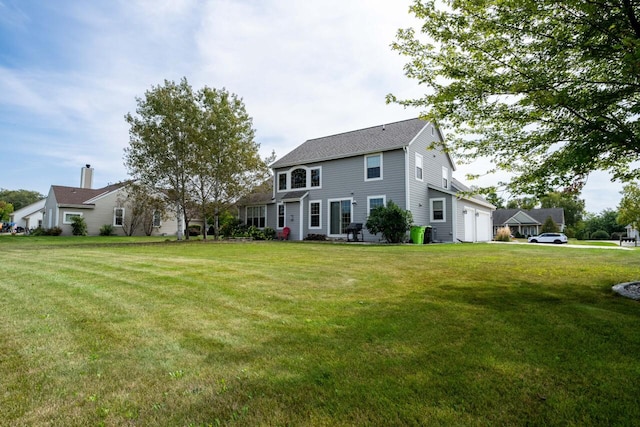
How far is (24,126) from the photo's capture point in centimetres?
2081

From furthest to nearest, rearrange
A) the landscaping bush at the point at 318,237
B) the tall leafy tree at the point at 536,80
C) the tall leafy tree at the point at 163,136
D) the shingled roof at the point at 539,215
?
the shingled roof at the point at 539,215 < the landscaping bush at the point at 318,237 < the tall leafy tree at the point at 163,136 < the tall leafy tree at the point at 536,80

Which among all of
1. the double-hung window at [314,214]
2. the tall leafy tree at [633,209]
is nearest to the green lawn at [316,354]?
the tall leafy tree at [633,209]

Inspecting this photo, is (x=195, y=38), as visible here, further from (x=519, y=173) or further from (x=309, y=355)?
(x=309, y=355)

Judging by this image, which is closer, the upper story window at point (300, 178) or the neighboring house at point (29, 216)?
the upper story window at point (300, 178)

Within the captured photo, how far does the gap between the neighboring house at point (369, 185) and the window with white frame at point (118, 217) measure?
48.8 feet

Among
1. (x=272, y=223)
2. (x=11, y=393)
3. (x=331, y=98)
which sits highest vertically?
(x=331, y=98)

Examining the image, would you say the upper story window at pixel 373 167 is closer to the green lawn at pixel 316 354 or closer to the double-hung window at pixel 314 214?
the double-hung window at pixel 314 214

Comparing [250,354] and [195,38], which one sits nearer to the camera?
[250,354]

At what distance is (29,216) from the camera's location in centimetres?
4084

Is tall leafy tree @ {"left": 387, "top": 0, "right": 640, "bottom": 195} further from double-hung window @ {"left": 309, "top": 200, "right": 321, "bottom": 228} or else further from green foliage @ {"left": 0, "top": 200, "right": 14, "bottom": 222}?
green foliage @ {"left": 0, "top": 200, "right": 14, "bottom": 222}

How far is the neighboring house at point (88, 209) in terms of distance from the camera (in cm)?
2691

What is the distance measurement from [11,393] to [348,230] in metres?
16.9

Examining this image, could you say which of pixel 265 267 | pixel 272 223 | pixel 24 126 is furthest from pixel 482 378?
pixel 24 126

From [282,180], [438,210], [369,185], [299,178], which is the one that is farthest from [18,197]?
[438,210]
